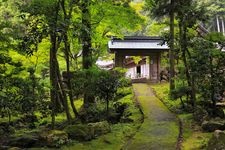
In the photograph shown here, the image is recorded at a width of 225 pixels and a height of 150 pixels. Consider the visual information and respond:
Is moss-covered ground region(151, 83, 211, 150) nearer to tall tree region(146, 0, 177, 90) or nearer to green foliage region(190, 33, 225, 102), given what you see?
green foliage region(190, 33, 225, 102)

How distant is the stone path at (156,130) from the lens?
12.3 meters

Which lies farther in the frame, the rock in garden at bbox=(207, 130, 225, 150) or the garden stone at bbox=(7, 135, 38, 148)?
the garden stone at bbox=(7, 135, 38, 148)

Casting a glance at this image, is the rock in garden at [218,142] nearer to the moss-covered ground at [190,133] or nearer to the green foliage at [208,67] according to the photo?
the moss-covered ground at [190,133]

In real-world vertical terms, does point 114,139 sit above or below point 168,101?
below

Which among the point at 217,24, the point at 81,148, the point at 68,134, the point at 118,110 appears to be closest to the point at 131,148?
the point at 81,148

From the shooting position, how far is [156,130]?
14680mm

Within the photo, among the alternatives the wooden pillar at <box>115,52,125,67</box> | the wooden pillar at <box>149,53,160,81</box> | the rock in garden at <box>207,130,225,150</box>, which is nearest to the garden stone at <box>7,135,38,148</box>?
the rock in garden at <box>207,130,225,150</box>

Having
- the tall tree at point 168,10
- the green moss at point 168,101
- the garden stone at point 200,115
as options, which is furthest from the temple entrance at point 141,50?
the garden stone at point 200,115

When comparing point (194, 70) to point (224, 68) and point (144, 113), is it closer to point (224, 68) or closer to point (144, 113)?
point (224, 68)

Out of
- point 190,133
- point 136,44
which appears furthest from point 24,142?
point 136,44

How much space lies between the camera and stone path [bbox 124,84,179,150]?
40.5 feet

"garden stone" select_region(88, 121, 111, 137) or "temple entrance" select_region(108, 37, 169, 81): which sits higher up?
"temple entrance" select_region(108, 37, 169, 81)

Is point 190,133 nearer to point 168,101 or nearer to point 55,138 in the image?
point 55,138

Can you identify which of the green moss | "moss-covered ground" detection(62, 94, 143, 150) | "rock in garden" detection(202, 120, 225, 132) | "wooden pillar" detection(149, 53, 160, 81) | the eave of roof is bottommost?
"moss-covered ground" detection(62, 94, 143, 150)
